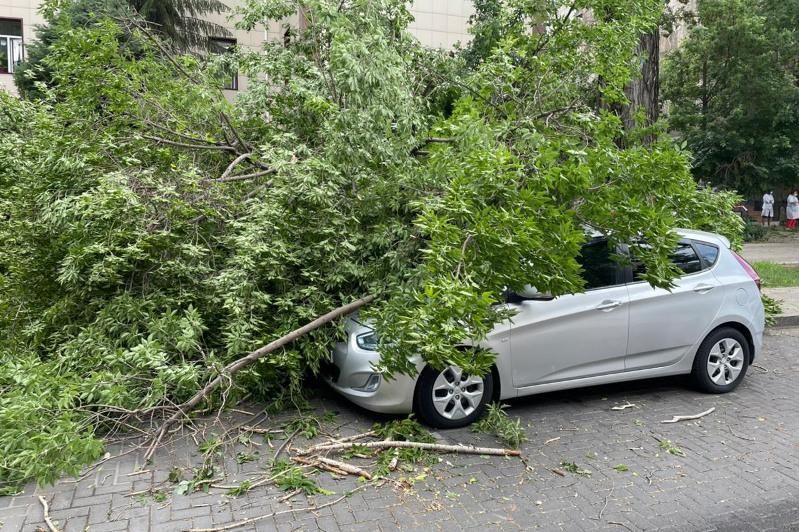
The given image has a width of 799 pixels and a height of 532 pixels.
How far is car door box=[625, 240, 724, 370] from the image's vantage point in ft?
18.6

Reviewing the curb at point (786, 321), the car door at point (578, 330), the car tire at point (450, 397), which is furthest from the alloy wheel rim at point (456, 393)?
the curb at point (786, 321)

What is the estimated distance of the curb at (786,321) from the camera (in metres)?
9.27

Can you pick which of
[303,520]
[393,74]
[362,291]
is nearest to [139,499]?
[303,520]

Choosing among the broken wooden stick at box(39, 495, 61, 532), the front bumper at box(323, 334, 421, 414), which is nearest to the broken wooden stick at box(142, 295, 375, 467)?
the front bumper at box(323, 334, 421, 414)

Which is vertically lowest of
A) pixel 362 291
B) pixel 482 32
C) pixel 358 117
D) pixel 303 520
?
pixel 303 520

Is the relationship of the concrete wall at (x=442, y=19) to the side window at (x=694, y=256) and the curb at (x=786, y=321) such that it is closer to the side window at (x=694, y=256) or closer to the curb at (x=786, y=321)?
the curb at (x=786, y=321)

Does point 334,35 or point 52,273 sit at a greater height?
point 334,35

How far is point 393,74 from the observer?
5055mm

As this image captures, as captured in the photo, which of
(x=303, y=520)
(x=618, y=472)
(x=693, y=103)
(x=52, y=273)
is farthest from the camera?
(x=693, y=103)

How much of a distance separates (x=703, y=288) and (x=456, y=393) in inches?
101

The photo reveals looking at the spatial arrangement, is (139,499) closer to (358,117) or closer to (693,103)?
(358,117)

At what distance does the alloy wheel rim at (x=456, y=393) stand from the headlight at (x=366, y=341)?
559 millimetres

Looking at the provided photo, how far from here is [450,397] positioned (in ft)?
16.5

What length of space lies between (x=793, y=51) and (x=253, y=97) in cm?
2038
